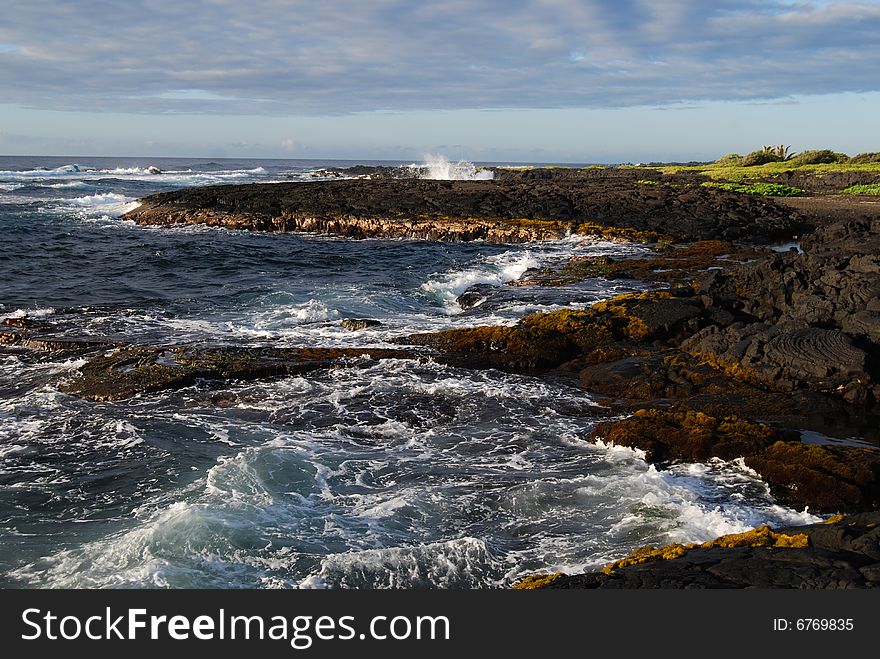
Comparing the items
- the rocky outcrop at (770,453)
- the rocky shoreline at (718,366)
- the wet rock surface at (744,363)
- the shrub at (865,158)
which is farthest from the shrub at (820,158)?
the rocky outcrop at (770,453)

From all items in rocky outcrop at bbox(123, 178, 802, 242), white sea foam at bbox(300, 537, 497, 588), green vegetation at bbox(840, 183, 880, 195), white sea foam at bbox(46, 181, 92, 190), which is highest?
white sea foam at bbox(46, 181, 92, 190)

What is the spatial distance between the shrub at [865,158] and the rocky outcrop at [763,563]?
6916cm

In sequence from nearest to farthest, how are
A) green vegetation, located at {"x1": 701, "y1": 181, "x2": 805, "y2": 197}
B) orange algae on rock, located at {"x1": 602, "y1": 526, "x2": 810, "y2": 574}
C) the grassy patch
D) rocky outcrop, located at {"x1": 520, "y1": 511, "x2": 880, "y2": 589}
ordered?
rocky outcrop, located at {"x1": 520, "y1": 511, "x2": 880, "y2": 589} < orange algae on rock, located at {"x1": 602, "y1": 526, "x2": 810, "y2": 574} < green vegetation, located at {"x1": 701, "y1": 181, "x2": 805, "y2": 197} < the grassy patch

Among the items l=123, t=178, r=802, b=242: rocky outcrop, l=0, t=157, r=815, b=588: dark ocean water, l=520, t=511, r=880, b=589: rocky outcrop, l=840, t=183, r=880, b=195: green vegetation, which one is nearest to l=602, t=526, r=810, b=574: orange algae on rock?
l=520, t=511, r=880, b=589: rocky outcrop

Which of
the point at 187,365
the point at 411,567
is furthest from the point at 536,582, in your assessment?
the point at 187,365

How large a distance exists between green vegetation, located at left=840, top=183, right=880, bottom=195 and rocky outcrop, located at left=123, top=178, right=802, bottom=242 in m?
8.99

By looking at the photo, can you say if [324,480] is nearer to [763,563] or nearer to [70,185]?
[763,563]

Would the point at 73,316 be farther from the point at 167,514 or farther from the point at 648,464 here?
the point at 648,464

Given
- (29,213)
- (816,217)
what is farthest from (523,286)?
(29,213)

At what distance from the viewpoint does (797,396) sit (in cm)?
1310

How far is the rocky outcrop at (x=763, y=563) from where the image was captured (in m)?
6.18

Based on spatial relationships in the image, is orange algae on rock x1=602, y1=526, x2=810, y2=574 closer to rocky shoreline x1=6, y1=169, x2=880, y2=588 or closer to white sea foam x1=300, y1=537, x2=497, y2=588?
rocky shoreline x1=6, y1=169, x2=880, y2=588

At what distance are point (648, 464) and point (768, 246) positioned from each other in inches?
1015

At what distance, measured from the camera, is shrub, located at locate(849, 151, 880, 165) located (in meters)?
66.3
